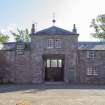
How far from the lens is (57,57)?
46906 millimetres

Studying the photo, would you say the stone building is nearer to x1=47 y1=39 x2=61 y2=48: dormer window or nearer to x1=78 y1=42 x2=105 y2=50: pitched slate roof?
x1=47 y1=39 x2=61 y2=48: dormer window

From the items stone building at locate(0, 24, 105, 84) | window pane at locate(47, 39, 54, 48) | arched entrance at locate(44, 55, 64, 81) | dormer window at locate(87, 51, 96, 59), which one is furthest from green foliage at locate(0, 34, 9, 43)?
dormer window at locate(87, 51, 96, 59)

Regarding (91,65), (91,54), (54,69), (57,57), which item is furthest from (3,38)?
(91,65)

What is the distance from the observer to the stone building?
45.3 m

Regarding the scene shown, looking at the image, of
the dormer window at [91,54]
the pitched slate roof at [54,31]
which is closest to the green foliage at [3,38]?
the pitched slate roof at [54,31]

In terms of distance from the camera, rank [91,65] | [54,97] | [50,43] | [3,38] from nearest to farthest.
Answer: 1. [54,97]
2. [50,43]
3. [91,65]
4. [3,38]

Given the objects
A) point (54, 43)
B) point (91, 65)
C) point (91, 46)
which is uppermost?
point (54, 43)

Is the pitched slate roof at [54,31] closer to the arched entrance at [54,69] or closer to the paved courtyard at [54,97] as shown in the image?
the arched entrance at [54,69]

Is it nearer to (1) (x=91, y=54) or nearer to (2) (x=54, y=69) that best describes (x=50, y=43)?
(2) (x=54, y=69)

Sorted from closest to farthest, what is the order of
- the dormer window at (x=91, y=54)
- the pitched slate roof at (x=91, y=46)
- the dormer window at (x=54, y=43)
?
1. the dormer window at (x=54, y=43)
2. the dormer window at (x=91, y=54)
3. the pitched slate roof at (x=91, y=46)

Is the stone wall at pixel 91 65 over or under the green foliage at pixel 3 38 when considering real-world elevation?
under

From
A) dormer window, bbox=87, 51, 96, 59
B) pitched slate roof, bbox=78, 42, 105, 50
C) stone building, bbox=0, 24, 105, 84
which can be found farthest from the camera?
pitched slate roof, bbox=78, 42, 105, 50

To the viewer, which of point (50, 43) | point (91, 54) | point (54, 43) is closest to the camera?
point (54, 43)

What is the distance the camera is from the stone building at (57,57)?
45.3 meters
